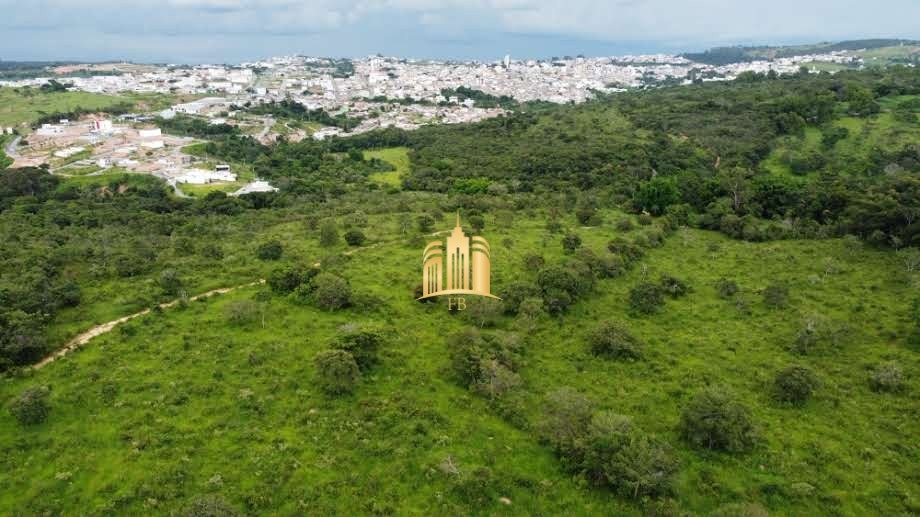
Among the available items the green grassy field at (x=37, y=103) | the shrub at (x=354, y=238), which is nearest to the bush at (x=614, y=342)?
the shrub at (x=354, y=238)

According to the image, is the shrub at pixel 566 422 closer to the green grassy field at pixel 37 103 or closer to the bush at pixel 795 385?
the bush at pixel 795 385

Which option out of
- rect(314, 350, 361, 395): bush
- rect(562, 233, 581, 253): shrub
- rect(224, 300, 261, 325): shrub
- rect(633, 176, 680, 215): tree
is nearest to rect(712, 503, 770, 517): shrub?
rect(314, 350, 361, 395): bush

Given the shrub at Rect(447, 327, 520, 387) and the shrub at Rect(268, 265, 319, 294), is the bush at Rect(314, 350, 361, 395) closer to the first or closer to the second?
the shrub at Rect(447, 327, 520, 387)

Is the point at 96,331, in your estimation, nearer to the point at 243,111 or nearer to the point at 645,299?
the point at 645,299

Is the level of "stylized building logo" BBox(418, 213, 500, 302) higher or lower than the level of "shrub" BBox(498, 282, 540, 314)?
higher

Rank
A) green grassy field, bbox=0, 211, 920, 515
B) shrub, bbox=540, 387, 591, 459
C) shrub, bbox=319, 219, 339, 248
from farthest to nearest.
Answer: shrub, bbox=319, 219, 339, 248, shrub, bbox=540, 387, 591, 459, green grassy field, bbox=0, 211, 920, 515
